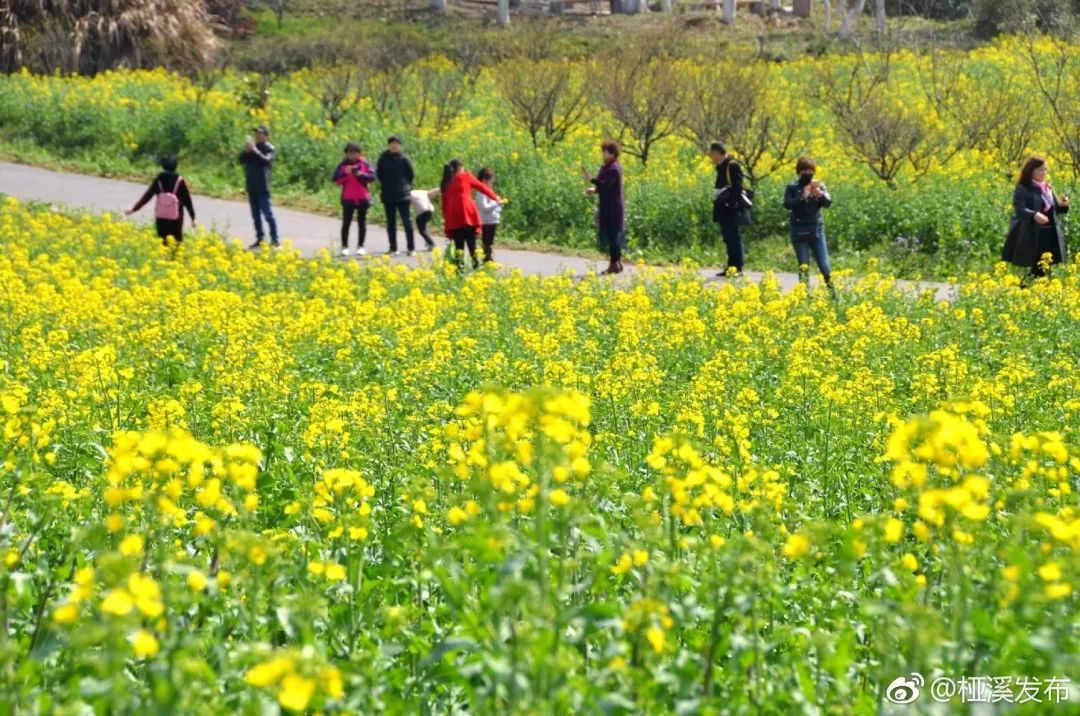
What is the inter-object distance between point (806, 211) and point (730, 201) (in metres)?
1.21

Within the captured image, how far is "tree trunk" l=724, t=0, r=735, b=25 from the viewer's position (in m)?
41.1

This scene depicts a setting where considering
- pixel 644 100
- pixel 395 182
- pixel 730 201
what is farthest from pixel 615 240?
pixel 644 100

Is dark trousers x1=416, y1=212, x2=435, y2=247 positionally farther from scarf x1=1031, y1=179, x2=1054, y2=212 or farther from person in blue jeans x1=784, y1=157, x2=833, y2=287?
scarf x1=1031, y1=179, x2=1054, y2=212

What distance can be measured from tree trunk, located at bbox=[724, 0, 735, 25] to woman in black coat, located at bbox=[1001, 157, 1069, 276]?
30.7 m

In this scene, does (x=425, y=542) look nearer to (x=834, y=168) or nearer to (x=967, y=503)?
(x=967, y=503)

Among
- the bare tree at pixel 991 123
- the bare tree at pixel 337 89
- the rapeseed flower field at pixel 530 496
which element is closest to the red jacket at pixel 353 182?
the rapeseed flower field at pixel 530 496

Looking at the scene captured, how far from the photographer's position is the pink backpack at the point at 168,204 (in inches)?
561

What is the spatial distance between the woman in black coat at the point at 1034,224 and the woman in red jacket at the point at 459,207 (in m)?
5.62

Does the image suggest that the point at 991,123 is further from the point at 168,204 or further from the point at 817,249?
the point at 168,204

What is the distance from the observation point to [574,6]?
49.9 metres

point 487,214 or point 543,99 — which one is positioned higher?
point 543,99

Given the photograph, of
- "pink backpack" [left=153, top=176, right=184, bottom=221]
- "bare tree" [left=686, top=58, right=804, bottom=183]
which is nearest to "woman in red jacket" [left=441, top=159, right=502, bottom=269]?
"pink backpack" [left=153, top=176, right=184, bottom=221]

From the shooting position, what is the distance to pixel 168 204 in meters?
14.3

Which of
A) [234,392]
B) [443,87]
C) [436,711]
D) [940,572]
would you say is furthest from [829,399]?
[443,87]
